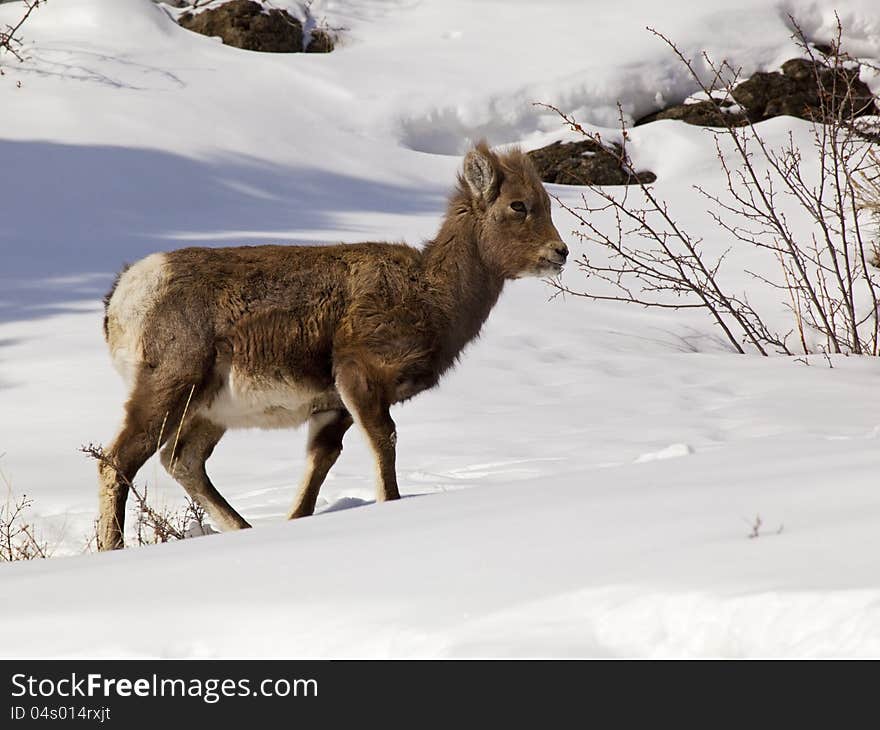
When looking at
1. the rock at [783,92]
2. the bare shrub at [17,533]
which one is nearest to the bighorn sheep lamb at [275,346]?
the bare shrub at [17,533]

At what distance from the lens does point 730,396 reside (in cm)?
967

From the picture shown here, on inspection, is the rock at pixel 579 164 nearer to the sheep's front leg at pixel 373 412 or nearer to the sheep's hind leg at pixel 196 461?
the sheep's hind leg at pixel 196 461

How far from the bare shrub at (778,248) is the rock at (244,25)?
7157mm

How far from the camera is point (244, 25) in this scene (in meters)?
23.5

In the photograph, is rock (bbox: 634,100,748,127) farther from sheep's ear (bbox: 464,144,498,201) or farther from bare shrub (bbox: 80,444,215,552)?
bare shrub (bbox: 80,444,215,552)

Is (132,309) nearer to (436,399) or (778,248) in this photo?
(436,399)

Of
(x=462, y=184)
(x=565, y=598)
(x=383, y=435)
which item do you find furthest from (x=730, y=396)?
(x=565, y=598)

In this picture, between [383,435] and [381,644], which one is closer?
[381,644]

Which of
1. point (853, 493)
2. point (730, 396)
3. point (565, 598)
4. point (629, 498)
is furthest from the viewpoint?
point (730, 396)

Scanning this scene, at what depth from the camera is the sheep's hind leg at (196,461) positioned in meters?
6.76

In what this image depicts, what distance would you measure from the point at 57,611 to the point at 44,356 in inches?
309

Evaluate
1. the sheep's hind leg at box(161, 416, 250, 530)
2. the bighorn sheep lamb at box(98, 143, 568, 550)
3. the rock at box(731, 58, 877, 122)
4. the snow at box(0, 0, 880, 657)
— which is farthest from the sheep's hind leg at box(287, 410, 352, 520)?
the rock at box(731, 58, 877, 122)

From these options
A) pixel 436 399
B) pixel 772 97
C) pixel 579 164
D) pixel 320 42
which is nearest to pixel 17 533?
pixel 436 399
